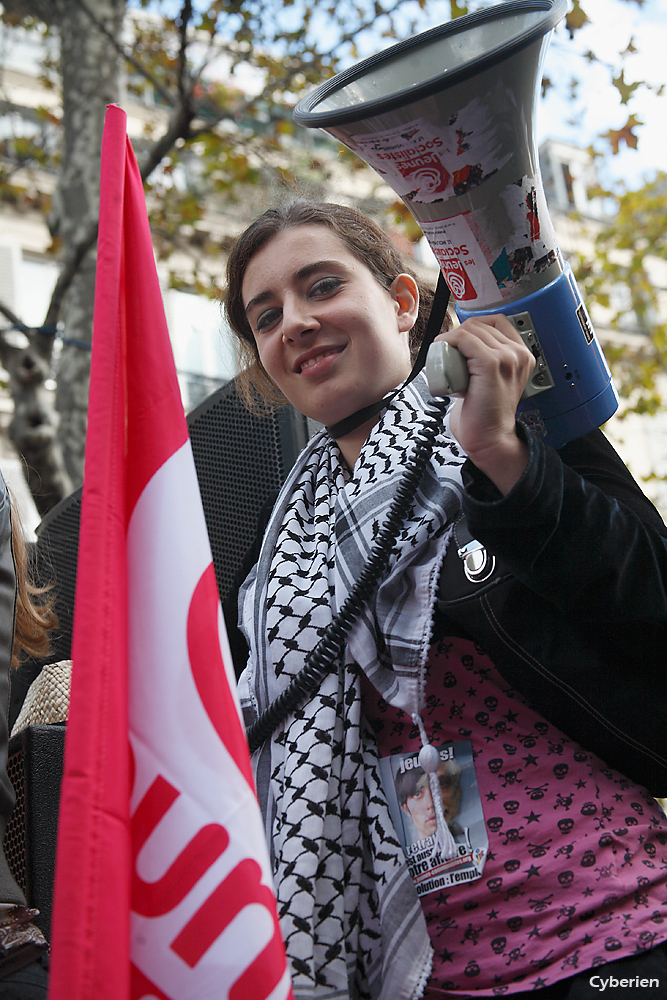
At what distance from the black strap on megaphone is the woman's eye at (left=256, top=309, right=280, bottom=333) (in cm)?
29

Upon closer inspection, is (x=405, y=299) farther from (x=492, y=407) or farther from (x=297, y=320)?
(x=492, y=407)

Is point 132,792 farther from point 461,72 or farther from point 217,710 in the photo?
point 461,72

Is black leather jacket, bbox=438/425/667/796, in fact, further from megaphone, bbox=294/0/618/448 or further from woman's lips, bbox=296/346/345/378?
woman's lips, bbox=296/346/345/378

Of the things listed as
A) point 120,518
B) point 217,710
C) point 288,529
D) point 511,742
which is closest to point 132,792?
point 217,710

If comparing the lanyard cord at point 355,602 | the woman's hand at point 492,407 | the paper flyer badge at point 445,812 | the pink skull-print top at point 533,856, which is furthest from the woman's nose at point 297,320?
the paper flyer badge at point 445,812

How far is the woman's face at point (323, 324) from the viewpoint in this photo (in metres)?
2.14

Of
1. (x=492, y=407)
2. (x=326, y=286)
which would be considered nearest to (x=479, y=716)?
(x=492, y=407)

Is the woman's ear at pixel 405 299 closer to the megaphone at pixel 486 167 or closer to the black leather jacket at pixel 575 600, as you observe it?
the megaphone at pixel 486 167

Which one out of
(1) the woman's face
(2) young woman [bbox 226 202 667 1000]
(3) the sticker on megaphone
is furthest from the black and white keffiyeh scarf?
(3) the sticker on megaphone

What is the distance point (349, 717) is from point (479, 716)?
250mm

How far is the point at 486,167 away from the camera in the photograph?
1.62 m

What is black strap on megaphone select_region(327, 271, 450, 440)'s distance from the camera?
1946mm

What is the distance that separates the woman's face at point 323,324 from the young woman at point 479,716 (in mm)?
130

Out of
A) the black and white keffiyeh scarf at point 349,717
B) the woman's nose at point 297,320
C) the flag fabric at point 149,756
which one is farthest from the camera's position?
the woman's nose at point 297,320
